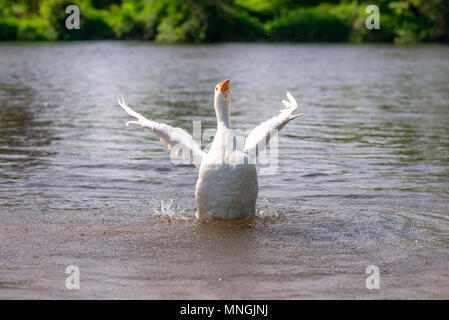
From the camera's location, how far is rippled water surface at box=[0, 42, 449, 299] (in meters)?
7.05

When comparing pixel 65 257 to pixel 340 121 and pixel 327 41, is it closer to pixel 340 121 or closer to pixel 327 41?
pixel 340 121

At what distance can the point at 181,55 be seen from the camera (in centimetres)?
4794

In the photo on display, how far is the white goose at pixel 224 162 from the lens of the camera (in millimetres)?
8461

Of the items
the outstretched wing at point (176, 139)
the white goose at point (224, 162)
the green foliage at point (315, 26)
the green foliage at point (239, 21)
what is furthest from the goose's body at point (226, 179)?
the green foliage at point (315, 26)

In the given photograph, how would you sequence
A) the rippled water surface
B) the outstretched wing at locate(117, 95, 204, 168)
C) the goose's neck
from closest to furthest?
1. the rippled water surface
2. the goose's neck
3. the outstretched wing at locate(117, 95, 204, 168)

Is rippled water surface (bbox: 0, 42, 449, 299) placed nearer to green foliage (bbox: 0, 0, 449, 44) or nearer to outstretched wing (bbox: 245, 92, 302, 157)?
outstretched wing (bbox: 245, 92, 302, 157)

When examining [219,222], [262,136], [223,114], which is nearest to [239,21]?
[262,136]

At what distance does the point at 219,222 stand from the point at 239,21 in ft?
206

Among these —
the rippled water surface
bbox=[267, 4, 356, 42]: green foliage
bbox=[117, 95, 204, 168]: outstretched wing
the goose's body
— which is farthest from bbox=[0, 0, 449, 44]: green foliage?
the goose's body

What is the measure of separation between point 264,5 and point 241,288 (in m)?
73.6

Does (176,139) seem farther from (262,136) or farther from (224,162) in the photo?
(262,136)

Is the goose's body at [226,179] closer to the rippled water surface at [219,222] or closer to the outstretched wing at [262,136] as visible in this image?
the outstretched wing at [262,136]

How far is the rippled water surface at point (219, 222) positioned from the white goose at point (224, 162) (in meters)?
0.28

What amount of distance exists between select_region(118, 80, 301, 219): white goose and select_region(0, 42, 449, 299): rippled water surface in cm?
28
